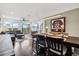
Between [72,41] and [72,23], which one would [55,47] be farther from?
[72,23]

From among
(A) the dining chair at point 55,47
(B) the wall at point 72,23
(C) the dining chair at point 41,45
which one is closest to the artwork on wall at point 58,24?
(B) the wall at point 72,23

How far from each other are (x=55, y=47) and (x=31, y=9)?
3.16 ft

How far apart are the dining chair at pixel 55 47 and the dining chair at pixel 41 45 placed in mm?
117

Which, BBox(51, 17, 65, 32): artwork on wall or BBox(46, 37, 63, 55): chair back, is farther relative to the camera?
BBox(51, 17, 65, 32): artwork on wall

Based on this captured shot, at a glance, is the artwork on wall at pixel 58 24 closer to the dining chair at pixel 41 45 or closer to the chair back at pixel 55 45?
the chair back at pixel 55 45

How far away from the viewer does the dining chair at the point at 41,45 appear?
2.35 metres

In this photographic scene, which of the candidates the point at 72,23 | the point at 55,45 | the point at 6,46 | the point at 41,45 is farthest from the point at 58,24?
the point at 6,46

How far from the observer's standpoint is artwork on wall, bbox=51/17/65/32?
225 centimetres

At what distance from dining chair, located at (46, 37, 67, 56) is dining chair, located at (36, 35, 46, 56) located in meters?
0.12

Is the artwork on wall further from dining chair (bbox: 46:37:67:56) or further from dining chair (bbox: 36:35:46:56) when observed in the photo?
dining chair (bbox: 36:35:46:56)

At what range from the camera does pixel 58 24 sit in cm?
231

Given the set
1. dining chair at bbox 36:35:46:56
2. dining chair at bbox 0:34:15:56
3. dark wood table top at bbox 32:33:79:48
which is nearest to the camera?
dark wood table top at bbox 32:33:79:48

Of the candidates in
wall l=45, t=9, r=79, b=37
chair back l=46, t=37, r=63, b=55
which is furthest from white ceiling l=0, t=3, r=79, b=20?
chair back l=46, t=37, r=63, b=55

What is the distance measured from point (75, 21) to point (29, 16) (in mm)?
995
